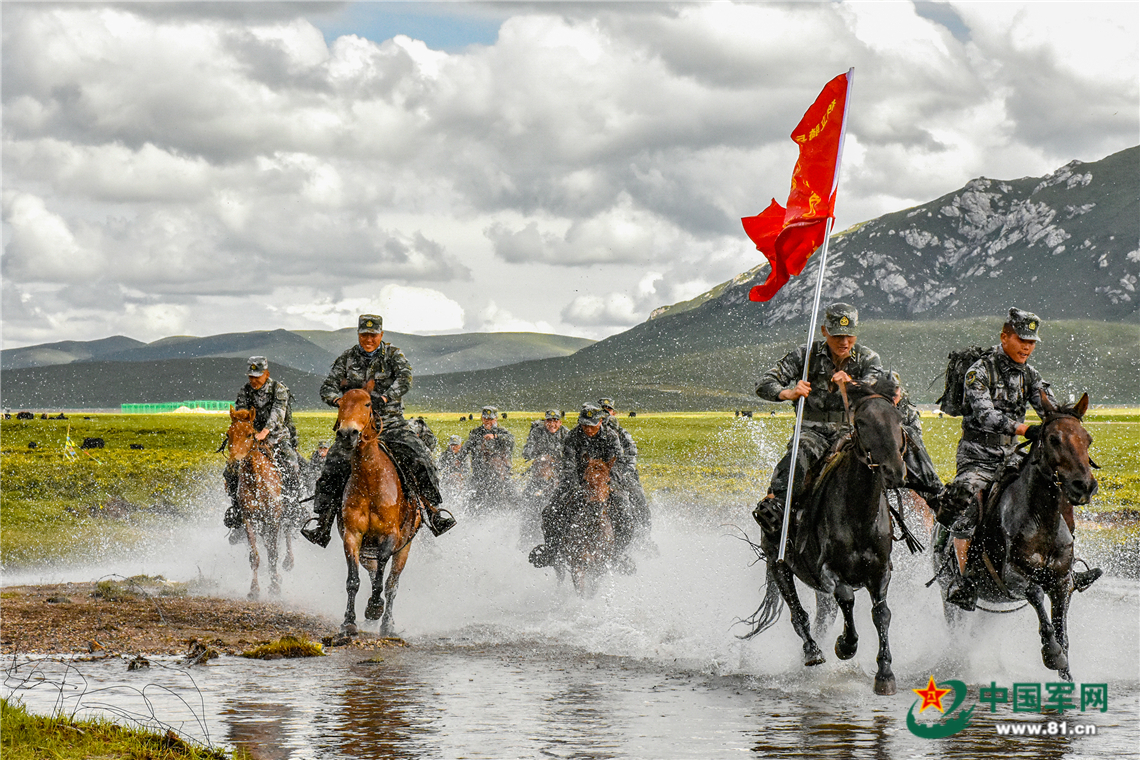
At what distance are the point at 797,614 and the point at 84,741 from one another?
20.7 feet

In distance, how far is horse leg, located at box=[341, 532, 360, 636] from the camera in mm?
13280

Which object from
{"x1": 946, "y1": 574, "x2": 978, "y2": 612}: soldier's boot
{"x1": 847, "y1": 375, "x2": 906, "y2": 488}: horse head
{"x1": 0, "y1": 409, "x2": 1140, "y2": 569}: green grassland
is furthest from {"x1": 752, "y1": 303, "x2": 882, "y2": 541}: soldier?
{"x1": 0, "y1": 409, "x2": 1140, "y2": 569}: green grassland

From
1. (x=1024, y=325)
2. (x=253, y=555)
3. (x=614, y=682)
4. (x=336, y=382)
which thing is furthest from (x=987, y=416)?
(x=253, y=555)

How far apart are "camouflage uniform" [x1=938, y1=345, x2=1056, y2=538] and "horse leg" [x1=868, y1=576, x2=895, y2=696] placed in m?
1.22

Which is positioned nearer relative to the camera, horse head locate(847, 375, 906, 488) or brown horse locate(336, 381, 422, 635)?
horse head locate(847, 375, 906, 488)

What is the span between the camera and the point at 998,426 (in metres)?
10.6

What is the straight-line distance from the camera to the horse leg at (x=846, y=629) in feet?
33.6

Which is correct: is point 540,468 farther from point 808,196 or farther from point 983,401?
point 983,401

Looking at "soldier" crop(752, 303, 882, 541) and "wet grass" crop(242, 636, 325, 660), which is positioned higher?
"soldier" crop(752, 303, 882, 541)

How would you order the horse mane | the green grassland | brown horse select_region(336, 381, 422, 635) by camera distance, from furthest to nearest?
1. the green grassland
2. brown horse select_region(336, 381, 422, 635)
3. the horse mane

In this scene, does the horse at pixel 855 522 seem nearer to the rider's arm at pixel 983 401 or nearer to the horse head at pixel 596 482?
the rider's arm at pixel 983 401

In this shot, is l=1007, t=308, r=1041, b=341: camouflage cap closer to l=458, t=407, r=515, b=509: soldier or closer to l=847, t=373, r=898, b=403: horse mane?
l=847, t=373, r=898, b=403: horse mane

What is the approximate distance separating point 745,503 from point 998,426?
23548 mm

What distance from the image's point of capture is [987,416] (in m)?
10.7
